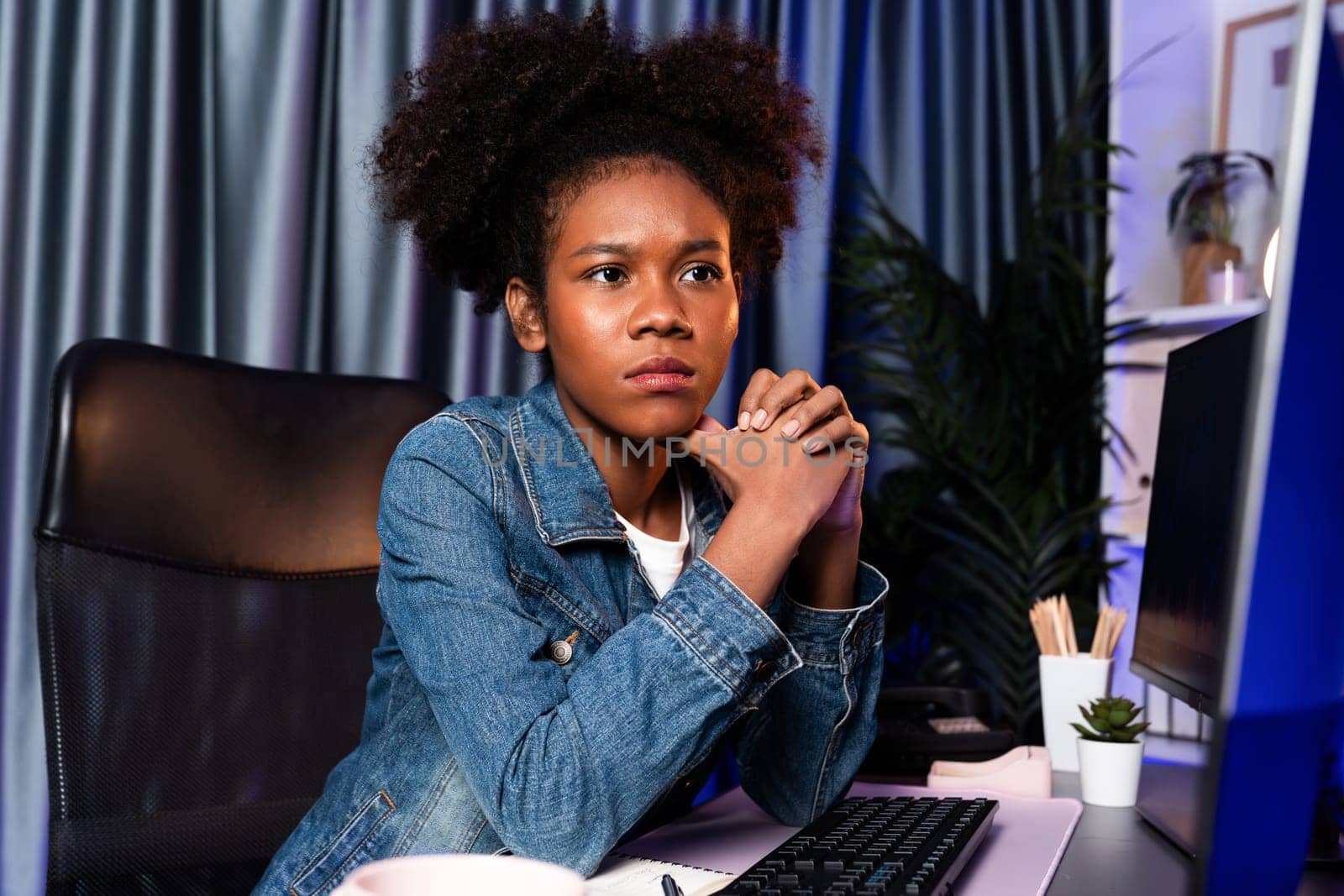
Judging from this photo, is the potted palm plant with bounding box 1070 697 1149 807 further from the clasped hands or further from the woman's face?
the woman's face

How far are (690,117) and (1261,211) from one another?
4.89 ft

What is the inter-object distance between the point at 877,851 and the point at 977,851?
0.17 meters

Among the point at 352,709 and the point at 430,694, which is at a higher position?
the point at 430,694

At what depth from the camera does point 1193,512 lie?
107cm

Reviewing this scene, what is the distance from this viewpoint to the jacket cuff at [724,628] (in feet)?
2.58

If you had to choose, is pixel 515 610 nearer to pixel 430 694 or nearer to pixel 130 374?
pixel 430 694

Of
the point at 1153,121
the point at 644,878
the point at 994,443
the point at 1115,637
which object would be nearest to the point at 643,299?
the point at 644,878

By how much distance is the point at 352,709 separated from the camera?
123 centimetres

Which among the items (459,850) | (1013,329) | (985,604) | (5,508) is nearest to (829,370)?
(1013,329)

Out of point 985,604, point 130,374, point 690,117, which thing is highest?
point 690,117

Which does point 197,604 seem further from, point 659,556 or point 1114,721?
point 1114,721

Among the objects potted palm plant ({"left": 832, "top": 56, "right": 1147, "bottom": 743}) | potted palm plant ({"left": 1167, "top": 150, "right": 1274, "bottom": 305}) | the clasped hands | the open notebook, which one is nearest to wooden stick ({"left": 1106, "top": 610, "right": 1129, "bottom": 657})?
the clasped hands

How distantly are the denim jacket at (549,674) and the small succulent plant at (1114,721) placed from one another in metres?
0.22

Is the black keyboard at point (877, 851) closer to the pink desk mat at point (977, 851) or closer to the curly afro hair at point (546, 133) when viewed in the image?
the pink desk mat at point (977, 851)
